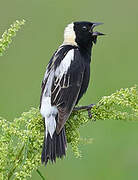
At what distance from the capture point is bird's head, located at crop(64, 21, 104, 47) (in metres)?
4.00

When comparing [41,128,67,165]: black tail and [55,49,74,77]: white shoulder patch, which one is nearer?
[41,128,67,165]: black tail

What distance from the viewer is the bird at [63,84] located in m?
2.84

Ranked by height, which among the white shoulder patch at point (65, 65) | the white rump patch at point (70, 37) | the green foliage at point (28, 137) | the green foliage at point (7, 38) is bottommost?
the green foliage at point (28, 137)

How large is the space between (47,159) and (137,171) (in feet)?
7.10

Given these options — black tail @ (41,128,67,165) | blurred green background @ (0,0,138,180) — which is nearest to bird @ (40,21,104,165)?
black tail @ (41,128,67,165)

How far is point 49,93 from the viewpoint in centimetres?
333

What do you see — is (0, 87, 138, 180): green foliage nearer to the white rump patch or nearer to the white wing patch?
the white wing patch

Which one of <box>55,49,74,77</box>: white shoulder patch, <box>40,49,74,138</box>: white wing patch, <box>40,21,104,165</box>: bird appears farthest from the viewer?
<box>55,49,74,77</box>: white shoulder patch

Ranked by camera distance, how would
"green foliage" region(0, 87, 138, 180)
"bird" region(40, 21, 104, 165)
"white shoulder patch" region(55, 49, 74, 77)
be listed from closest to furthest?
"green foliage" region(0, 87, 138, 180)
"bird" region(40, 21, 104, 165)
"white shoulder patch" region(55, 49, 74, 77)

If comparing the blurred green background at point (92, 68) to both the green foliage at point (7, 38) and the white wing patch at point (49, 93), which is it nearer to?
the white wing patch at point (49, 93)

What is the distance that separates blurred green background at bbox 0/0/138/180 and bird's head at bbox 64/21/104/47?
1.16 metres

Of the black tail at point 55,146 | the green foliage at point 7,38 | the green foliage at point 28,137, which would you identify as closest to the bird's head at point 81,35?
the black tail at point 55,146

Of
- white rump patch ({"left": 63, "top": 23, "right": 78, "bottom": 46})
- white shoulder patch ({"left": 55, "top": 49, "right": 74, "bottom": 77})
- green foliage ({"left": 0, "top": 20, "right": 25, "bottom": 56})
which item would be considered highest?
white rump patch ({"left": 63, "top": 23, "right": 78, "bottom": 46})

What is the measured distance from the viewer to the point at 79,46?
3979 millimetres
